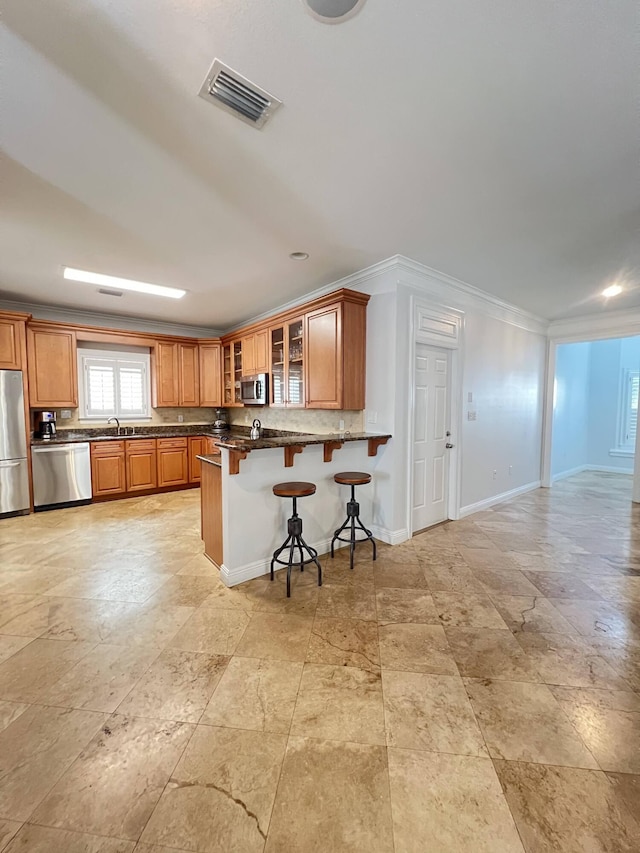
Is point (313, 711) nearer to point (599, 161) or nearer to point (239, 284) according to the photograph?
point (599, 161)

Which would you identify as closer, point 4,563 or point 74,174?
point 74,174

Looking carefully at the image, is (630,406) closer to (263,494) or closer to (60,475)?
(263,494)

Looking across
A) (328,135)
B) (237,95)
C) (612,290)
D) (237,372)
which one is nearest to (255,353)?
(237,372)

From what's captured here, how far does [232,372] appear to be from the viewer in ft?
19.8

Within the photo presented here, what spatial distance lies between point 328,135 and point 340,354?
1.92m

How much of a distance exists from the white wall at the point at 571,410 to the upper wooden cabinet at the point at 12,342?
26.1 feet

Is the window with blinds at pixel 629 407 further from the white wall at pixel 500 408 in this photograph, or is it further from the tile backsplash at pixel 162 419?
the tile backsplash at pixel 162 419

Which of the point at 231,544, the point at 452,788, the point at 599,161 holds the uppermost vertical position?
the point at 599,161

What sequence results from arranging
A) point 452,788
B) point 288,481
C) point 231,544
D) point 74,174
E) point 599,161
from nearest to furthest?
point 452,788, point 599,161, point 74,174, point 231,544, point 288,481

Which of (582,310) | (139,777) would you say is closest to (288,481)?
(139,777)

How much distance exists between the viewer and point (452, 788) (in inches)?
50.9

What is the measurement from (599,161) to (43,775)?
3.96 m

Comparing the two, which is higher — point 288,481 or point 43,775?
point 288,481

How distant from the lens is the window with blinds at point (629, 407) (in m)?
7.13
